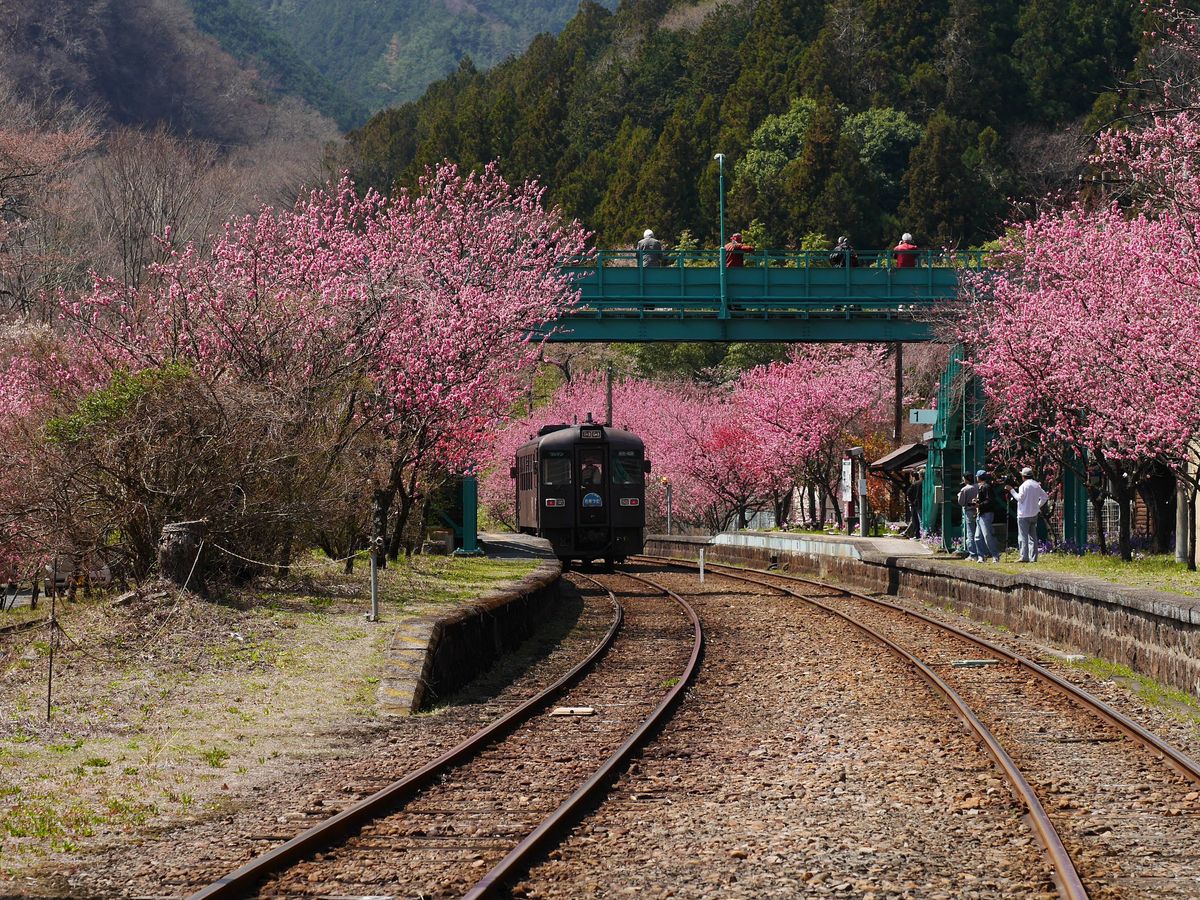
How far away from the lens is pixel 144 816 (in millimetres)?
8117

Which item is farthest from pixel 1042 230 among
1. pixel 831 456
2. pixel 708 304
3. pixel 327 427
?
pixel 831 456

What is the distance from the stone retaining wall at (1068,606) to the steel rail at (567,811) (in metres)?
4.28

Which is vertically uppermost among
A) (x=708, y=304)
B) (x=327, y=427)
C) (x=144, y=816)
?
(x=708, y=304)

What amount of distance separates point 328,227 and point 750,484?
1139 inches

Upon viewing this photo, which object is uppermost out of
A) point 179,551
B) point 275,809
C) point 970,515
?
point 970,515

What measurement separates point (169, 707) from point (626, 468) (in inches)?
866

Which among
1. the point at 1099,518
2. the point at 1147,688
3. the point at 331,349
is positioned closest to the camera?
the point at 1147,688

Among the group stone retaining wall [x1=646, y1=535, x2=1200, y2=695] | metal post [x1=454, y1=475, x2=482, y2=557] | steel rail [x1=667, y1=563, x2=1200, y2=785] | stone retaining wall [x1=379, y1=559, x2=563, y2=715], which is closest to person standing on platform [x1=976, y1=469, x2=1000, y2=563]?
stone retaining wall [x1=646, y1=535, x2=1200, y2=695]

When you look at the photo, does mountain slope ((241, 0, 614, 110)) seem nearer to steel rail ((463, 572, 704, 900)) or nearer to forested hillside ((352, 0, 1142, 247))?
forested hillside ((352, 0, 1142, 247))

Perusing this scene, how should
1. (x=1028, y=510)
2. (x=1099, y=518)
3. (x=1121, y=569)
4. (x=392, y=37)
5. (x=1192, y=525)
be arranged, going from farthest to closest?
1. (x=392, y=37)
2. (x=1099, y=518)
3. (x=1192, y=525)
4. (x=1028, y=510)
5. (x=1121, y=569)

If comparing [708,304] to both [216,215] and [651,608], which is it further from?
[216,215]

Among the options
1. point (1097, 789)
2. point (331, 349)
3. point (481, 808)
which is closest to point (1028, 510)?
point (331, 349)

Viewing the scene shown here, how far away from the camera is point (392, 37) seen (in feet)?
597

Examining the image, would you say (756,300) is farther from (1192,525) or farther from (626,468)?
(1192,525)
